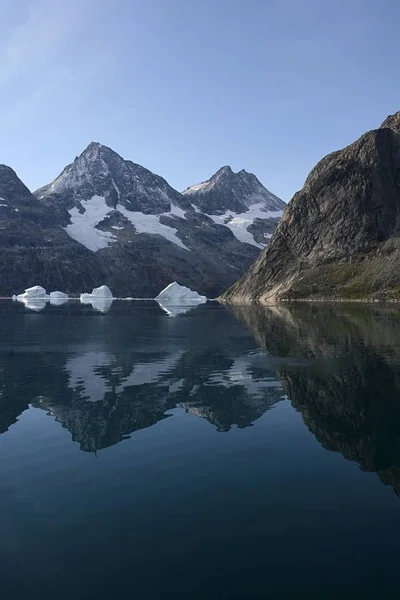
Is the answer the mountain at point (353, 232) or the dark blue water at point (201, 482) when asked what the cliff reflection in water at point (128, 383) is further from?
the mountain at point (353, 232)

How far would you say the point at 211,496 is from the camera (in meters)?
16.9

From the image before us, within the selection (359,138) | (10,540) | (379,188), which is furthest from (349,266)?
(10,540)

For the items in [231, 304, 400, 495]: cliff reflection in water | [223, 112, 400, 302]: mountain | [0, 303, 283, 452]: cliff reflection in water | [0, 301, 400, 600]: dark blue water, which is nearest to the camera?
[0, 301, 400, 600]: dark blue water

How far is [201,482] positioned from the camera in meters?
18.2

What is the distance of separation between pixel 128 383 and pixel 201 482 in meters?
18.8

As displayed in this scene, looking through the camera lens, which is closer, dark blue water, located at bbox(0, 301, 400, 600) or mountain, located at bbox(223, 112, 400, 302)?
dark blue water, located at bbox(0, 301, 400, 600)

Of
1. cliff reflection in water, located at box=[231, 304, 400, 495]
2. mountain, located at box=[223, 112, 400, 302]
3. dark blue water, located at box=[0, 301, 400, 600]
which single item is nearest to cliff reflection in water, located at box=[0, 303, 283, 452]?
dark blue water, located at box=[0, 301, 400, 600]

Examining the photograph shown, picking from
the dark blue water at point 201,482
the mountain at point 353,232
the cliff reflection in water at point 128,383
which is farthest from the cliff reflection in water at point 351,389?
the mountain at point 353,232

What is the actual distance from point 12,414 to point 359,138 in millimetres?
200055

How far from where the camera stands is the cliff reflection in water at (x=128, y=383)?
27.4 m

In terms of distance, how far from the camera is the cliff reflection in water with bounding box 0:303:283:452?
27.4m

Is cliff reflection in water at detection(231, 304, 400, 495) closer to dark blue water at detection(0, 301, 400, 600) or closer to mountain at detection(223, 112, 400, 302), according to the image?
dark blue water at detection(0, 301, 400, 600)

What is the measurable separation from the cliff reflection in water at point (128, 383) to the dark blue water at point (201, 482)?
196 millimetres

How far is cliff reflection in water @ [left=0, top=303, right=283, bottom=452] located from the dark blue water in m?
0.20
